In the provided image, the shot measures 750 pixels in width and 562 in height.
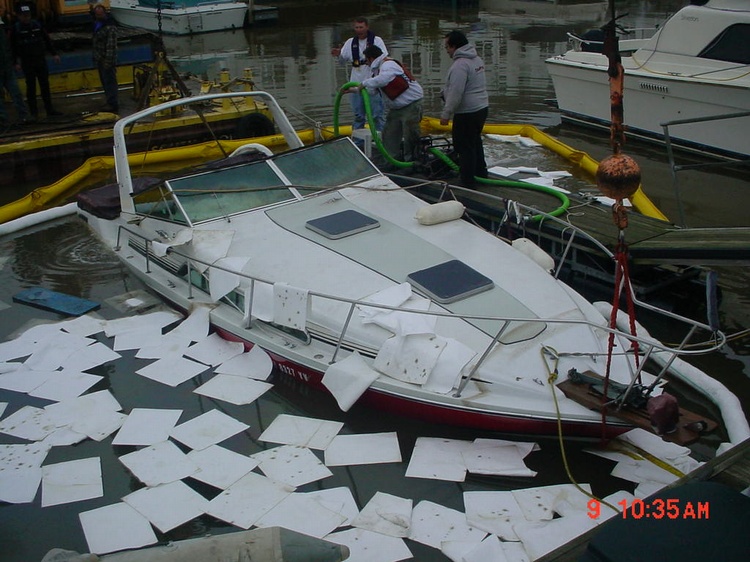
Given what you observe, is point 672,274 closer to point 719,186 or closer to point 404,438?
point 404,438

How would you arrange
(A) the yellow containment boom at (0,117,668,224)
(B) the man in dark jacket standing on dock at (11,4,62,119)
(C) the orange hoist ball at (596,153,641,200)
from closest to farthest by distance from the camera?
1. (C) the orange hoist ball at (596,153,641,200)
2. (A) the yellow containment boom at (0,117,668,224)
3. (B) the man in dark jacket standing on dock at (11,4,62,119)

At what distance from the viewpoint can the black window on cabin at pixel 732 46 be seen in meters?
11.2

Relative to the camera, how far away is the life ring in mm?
12180

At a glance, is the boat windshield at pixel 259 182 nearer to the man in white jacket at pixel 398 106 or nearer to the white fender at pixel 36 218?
the man in white jacket at pixel 398 106

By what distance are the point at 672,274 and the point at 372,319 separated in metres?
3.29

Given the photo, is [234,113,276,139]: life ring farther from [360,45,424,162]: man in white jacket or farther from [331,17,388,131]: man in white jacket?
[360,45,424,162]: man in white jacket

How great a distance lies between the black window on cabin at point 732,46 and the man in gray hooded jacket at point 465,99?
220 inches

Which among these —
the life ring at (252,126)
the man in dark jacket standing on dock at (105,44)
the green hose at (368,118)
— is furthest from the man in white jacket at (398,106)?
the man in dark jacket standing on dock at (105,44)

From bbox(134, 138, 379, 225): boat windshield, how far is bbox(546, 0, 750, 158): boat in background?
5.71m

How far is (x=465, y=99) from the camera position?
797cm

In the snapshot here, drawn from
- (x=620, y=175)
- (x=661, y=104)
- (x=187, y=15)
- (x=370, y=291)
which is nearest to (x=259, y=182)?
(x=370, y=291)

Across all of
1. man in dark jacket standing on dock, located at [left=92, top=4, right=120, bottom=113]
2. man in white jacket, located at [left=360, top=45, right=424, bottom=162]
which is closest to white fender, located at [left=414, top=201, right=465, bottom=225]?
man in white jacket, located at [left=360, top=45, right=424, bottom=162]

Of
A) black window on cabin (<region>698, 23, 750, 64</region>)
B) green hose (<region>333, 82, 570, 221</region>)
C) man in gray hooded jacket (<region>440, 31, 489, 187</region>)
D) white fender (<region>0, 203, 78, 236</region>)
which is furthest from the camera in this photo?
black window on cabin (<region>698, 23, 750, 64</region>)

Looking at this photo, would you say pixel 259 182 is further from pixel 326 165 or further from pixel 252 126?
pixel 252 126
